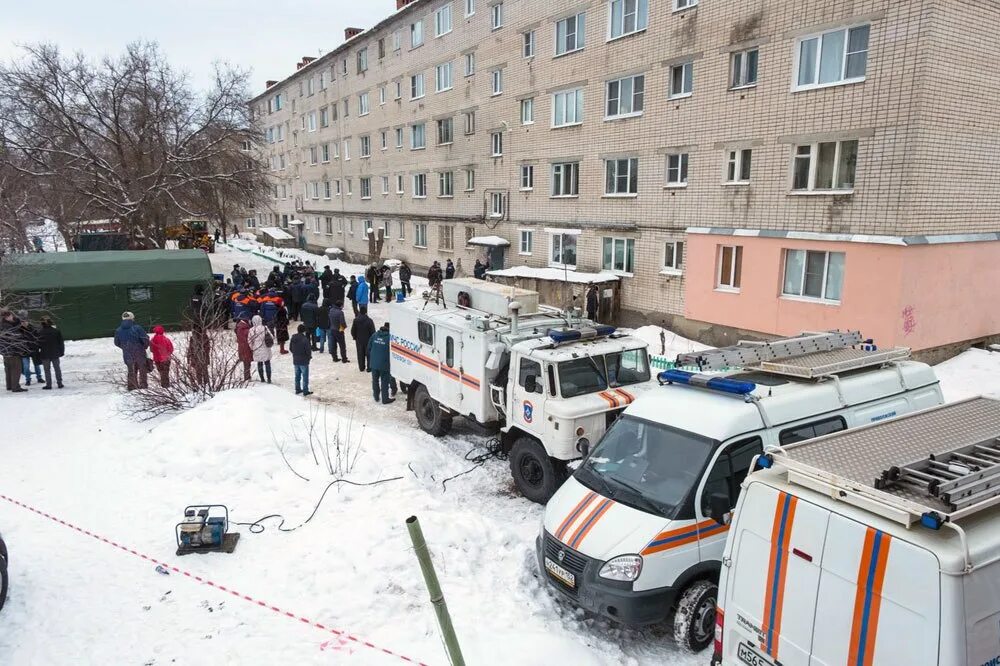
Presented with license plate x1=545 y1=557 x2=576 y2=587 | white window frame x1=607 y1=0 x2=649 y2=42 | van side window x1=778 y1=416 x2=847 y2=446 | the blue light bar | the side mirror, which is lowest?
license plate x1=545 y1=557 x2=576 y2=587

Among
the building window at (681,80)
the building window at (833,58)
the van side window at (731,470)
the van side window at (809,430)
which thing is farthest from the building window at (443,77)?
the van side window at (731,470)

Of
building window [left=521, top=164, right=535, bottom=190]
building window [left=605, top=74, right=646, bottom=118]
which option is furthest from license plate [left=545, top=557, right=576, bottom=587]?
building window [left=521, top=164, right=535, bottom=190]

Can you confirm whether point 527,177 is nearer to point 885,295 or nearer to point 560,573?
point 885,295

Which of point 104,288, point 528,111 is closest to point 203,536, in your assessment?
point 104,288

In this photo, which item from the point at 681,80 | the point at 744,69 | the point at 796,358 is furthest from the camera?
the point at 681,80

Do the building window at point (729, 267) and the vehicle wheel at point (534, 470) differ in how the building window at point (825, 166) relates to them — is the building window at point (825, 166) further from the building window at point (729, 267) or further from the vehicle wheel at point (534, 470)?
the vehicle wheel at point (534, 470)

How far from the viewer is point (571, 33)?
22.4 metres

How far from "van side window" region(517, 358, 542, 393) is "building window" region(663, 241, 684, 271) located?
11419 millimetres

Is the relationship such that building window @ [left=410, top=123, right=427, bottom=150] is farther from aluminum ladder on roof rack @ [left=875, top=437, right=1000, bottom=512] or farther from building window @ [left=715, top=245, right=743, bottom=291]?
aluminum ladder on roof rack @ [left=875, top=437, right=1000, bottom=512]

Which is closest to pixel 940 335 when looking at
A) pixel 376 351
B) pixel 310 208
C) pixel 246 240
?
pixel 376 351

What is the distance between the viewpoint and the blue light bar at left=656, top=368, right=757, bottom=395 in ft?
19.9

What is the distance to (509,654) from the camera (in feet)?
16.9

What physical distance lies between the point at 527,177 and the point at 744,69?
10252 millimetres

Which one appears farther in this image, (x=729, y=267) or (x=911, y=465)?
(x=729, y=267)
